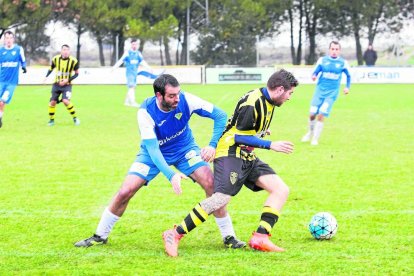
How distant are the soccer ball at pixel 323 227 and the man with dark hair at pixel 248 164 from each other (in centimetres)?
51

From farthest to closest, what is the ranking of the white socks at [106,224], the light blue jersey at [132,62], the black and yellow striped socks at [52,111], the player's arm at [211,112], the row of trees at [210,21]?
the row of trees at [210,21] < the light blue jersey at [132,62] < the black and yellow striped socks at [52,111] < the white socks at [106,224] < the player's arm at [211,112]

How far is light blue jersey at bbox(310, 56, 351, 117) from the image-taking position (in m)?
16.0

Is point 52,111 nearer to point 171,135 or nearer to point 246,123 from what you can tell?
point 171,135

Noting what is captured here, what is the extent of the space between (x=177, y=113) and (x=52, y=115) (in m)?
13.5

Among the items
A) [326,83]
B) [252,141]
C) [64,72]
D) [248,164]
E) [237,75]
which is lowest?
[248,164]

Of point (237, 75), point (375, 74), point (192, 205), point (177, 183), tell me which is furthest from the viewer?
point (237, 75)

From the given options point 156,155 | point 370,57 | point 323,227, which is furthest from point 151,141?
point 370,57

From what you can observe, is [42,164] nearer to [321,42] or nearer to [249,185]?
[249,185]

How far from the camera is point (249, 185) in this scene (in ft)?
24.6

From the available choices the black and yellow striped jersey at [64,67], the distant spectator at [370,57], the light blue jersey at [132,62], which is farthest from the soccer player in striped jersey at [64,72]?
the distant spectator at [370,57]

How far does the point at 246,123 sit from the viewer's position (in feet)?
23.4

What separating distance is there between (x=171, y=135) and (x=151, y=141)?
0.41 metres

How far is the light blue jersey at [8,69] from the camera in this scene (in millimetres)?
18766

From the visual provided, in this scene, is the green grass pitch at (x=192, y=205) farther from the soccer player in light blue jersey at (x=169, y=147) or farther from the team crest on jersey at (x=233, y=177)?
the team crest on jersey at (x=233, y=177)
